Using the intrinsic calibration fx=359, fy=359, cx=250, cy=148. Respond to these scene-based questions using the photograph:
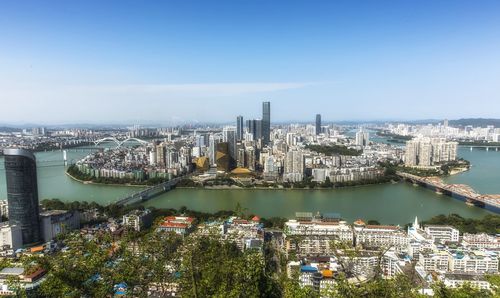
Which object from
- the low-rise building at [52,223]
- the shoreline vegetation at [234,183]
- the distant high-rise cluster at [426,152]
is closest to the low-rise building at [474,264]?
the low-rise building at [52,223]

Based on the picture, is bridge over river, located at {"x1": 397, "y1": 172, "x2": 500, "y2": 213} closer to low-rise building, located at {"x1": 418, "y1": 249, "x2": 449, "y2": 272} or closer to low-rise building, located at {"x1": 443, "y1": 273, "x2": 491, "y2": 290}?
low-rise building, located at {"x1": 418, "y1": 249, "x2": 449, "y2": 272}

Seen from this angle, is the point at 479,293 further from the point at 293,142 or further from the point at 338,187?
the point at 293,142

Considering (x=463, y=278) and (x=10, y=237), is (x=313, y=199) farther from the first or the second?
(x=10, y=237)

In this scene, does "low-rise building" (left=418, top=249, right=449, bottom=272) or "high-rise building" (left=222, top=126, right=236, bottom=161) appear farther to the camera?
"high-rise building" (left=222, top=126, right=236, bottom=161)

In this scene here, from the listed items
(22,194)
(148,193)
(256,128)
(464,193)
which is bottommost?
(148,193)

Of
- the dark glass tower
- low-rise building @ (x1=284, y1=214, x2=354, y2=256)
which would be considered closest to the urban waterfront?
low-rise building @ (x1=284, y1=214, x2=354, y2=256)

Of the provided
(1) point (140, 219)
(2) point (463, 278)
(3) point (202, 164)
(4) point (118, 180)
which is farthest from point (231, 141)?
(2) point (463, 278)

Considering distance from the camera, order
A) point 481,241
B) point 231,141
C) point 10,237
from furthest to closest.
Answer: point 231,141
point 481,241
point 10,237
